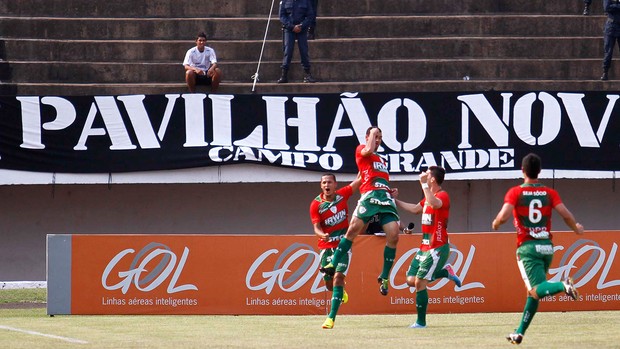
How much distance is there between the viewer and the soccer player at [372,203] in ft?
45.1

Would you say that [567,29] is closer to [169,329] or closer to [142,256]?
[142,256]

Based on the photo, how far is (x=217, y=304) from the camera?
58.5 ft

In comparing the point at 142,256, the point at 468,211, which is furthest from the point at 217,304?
the point at 468,211

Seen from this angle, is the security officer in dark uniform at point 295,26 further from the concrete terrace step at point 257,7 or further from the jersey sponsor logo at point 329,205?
the jersey sponsor logo at point 329,205

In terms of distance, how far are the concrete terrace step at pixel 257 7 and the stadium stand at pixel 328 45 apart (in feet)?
0.07

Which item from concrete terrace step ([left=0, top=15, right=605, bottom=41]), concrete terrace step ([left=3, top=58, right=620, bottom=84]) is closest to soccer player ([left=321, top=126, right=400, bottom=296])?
concrete terrace step ([left=3, top=58, right=620, bottom=84])

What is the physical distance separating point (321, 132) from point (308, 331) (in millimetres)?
9149

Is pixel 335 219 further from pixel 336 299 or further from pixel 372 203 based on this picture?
pixel 336 299

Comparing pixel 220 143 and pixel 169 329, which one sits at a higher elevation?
pixel 220 143

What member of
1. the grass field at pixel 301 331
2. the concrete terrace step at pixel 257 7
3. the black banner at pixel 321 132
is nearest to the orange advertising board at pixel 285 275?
the grass field at pixel 301 331

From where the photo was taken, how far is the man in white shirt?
Result: 23.0m

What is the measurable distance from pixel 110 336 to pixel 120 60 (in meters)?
12.6

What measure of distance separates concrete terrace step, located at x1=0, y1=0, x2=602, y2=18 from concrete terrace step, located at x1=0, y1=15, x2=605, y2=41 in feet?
1.64

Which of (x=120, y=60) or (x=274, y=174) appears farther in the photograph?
(x=120, y=60)
